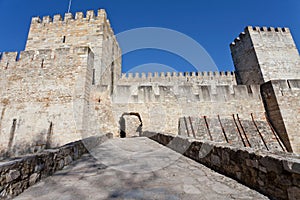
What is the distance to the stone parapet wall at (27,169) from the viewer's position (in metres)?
1.66

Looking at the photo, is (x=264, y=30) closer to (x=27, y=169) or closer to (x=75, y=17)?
(x=75, y=17)

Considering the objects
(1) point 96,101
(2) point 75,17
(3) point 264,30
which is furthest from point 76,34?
(3) point 264,30

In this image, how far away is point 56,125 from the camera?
7.59 metres

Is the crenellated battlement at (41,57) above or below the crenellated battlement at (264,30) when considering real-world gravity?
below

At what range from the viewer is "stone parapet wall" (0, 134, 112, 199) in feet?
5.44

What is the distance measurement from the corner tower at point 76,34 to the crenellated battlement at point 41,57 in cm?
179

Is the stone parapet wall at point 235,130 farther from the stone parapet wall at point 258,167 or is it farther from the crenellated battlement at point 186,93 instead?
the stone parapet wall at point 258,167

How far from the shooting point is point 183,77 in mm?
18922

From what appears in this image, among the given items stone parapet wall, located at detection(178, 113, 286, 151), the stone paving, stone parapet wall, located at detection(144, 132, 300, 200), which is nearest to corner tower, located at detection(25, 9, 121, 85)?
stone parapet wall, located at detection(178, 113, 286, 151)

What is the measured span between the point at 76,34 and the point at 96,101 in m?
5.88

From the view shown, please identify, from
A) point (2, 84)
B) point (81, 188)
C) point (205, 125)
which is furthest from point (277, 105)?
point (2, 84)

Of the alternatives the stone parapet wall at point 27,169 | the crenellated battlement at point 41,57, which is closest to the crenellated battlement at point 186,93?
the crenellated battlement at point 41,57

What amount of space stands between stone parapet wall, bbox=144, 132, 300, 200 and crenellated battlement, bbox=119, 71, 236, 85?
1622cm

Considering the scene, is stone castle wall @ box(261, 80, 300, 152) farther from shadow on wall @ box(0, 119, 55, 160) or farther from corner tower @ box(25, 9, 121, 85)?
shadow on wall @ box(0, 119, 55, 160)
